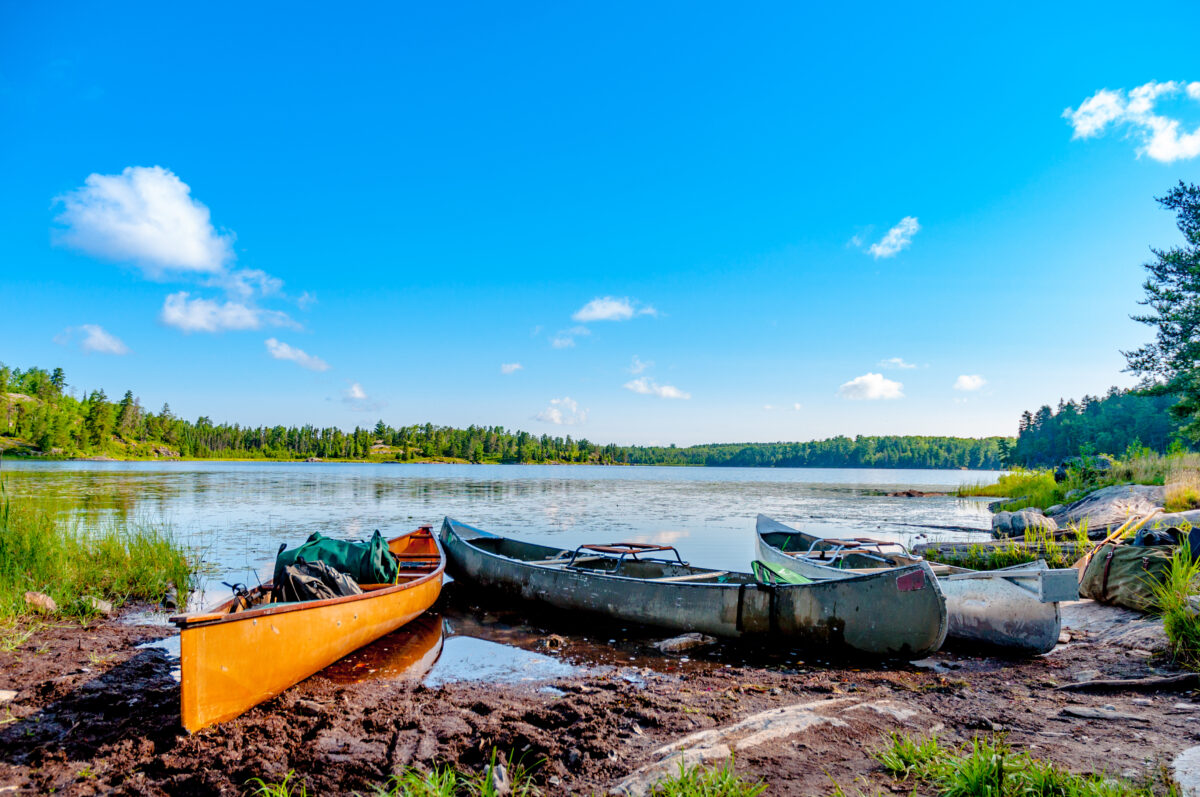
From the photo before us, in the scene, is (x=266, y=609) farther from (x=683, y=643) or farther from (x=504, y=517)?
(x=504, y=517)

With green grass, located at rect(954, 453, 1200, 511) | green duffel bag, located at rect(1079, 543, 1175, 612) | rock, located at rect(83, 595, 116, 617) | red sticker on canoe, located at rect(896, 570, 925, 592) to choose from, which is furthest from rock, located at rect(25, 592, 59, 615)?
green grass, located at rect(954, 453, 1200, 511)

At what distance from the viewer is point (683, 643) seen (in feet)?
26.7

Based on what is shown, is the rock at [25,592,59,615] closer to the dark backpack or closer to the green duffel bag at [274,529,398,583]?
the green duffel bag at [274,529,398,583]

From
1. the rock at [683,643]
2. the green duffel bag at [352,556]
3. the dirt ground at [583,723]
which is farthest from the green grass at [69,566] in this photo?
the rock at [683,643]

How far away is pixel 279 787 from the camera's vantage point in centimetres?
407

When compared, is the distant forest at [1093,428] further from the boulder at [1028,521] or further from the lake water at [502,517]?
the boulder at [1028,521]

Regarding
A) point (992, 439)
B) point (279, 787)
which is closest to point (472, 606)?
point (279, 787)

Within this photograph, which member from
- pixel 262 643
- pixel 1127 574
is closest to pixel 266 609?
pixel 262 643

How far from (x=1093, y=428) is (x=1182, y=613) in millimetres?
104477

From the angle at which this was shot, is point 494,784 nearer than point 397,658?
Yes

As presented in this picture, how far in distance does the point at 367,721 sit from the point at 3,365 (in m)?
150

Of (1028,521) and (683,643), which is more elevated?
(1028,521)

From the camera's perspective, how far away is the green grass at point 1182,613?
598 centimetres

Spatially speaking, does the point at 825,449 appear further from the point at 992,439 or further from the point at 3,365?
the point at 3,365
